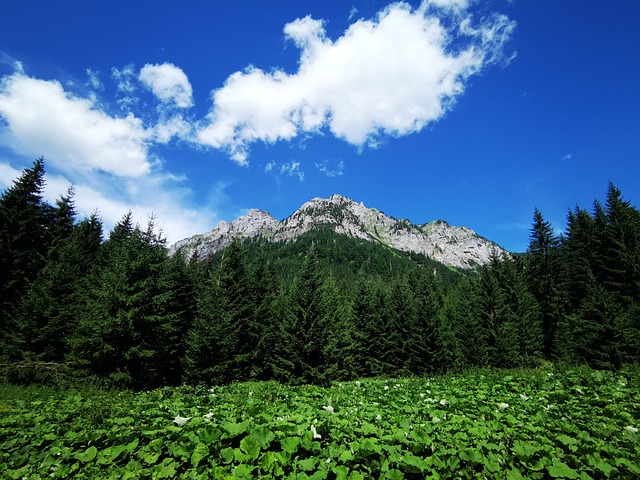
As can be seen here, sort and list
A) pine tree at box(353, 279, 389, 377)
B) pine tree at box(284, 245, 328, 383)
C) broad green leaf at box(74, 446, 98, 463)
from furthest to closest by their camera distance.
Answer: pine tree at box(353, 279, 389, 377)
pine tree at box(284, 245, 328, 383)
broad green leaf at box(74, 446, 98, 463)

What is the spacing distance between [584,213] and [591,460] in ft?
158

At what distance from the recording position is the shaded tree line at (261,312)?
61.3ft

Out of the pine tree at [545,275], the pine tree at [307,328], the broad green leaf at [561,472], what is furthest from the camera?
the pine tree at [545,275]

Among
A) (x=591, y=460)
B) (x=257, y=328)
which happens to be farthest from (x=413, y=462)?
(x=257, y=328)

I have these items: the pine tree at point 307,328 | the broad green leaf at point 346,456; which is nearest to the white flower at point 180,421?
the broad green leaf at point 346,456

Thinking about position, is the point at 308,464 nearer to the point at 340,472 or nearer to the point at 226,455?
the point at 340,472

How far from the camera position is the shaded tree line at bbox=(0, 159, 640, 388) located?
18.7 m

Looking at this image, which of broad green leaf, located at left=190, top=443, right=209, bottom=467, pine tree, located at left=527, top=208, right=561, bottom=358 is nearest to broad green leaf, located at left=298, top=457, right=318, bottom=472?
broad green leaf, located at left=190, top=443, right=209, bottom=467

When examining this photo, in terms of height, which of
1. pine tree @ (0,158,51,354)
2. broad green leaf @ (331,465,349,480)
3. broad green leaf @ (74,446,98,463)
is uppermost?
pine tree @ (0,158,51,354)

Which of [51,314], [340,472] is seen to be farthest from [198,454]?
[51,314]

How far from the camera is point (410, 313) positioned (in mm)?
32188

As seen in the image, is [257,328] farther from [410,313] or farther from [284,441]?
[284,441]

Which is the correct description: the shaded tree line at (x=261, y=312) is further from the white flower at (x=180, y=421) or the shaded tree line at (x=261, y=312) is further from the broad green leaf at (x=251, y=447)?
the broad green leaf at (x=251, y=447)

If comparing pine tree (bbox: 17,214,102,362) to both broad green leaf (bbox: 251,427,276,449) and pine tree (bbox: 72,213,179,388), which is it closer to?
pine tree (bbox: 72,213,179,388)
